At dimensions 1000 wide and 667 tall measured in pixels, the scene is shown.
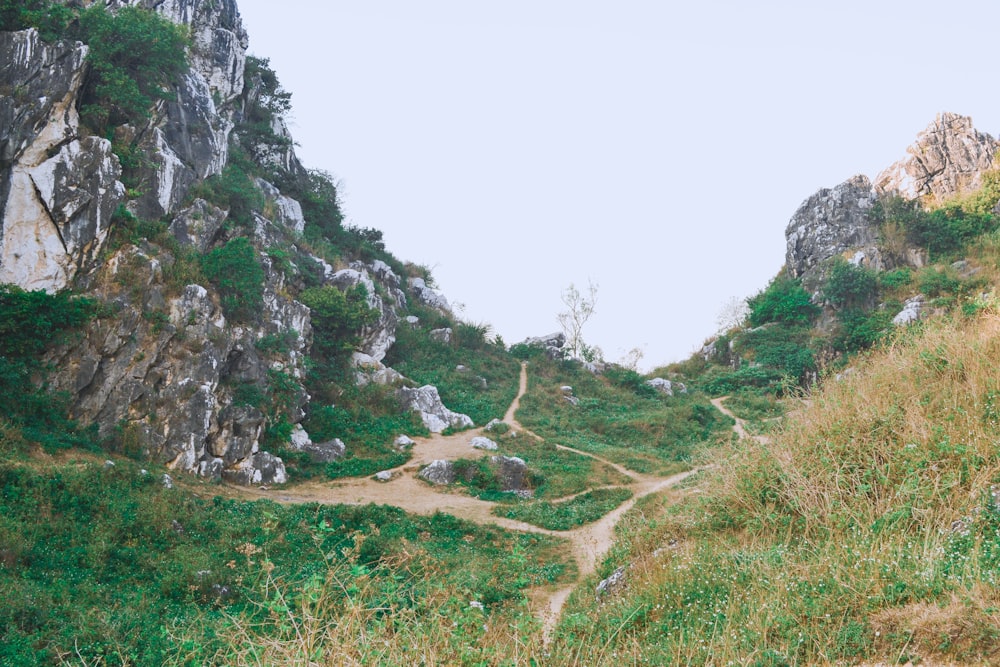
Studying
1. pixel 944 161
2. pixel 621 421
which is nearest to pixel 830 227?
pixel 944 161

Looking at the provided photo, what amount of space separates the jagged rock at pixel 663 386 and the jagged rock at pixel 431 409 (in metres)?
14.9

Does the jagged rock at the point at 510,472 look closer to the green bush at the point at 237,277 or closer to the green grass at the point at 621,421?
the green grass at the point at 621,421

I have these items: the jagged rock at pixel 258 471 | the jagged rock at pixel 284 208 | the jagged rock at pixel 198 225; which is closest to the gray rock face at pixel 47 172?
the jagged rock at pixel 198 225

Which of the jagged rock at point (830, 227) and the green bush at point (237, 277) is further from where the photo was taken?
the jagged rock at point (830, 227)

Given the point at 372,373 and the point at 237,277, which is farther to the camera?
the point at 372,373

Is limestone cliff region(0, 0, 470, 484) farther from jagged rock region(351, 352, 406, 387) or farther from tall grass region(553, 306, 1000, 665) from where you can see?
tall grass region(553, 306, 1000, 665)

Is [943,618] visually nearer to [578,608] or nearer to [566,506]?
[578,608]

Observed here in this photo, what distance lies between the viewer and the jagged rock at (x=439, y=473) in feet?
64.0

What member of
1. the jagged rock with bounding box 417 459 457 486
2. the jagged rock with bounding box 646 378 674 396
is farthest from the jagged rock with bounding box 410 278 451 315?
the jagged rock with bounding box 417 459 457 486

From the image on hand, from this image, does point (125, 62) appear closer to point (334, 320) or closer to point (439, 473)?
point (334, 320)

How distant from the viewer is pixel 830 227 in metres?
41.9

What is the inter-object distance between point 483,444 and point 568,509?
23.5ft

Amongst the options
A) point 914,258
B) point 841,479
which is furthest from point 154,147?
point 914,258

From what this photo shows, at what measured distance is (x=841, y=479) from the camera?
255 inches
